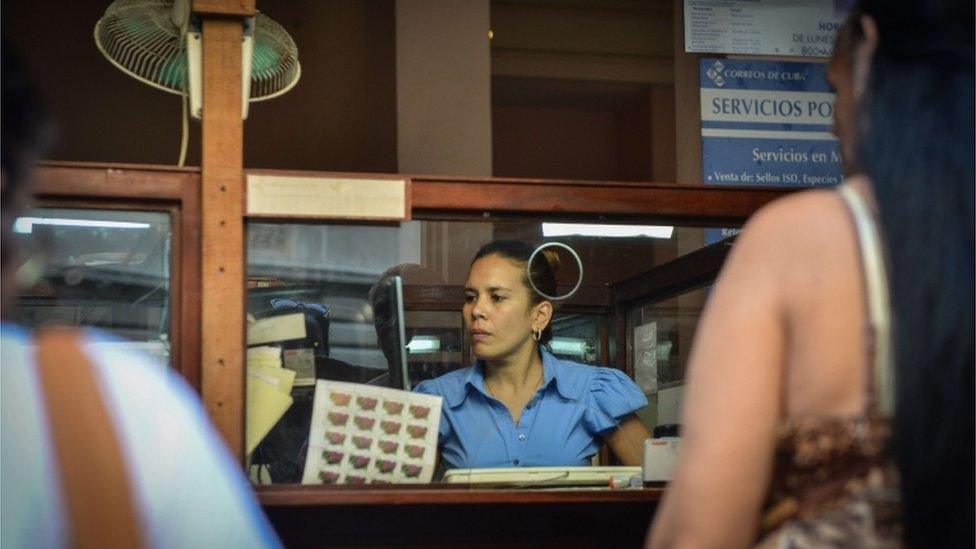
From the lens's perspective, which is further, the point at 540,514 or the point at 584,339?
the point at 584,339

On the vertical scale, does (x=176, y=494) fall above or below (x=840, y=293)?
below

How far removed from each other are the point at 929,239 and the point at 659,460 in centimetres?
178

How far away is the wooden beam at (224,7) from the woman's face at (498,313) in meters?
1.58

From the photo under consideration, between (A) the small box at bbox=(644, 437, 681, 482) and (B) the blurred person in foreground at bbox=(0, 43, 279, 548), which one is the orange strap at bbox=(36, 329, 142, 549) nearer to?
(B) the blurred person in foreground at bbox=(0, 43, 279, 548)

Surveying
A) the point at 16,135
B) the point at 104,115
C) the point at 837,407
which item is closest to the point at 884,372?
the point at 837,407

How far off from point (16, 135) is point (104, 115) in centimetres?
389

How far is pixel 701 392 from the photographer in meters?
1.46

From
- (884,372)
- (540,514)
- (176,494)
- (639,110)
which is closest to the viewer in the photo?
(176,494)

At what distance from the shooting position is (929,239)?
1.43m

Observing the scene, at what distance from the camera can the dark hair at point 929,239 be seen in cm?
140

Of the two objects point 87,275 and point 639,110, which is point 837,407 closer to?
point 87,275

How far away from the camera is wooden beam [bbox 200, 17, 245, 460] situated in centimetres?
271

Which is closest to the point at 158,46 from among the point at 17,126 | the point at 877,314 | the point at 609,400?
the point at 609,400

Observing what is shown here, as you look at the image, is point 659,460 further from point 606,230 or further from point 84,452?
point 84,452
